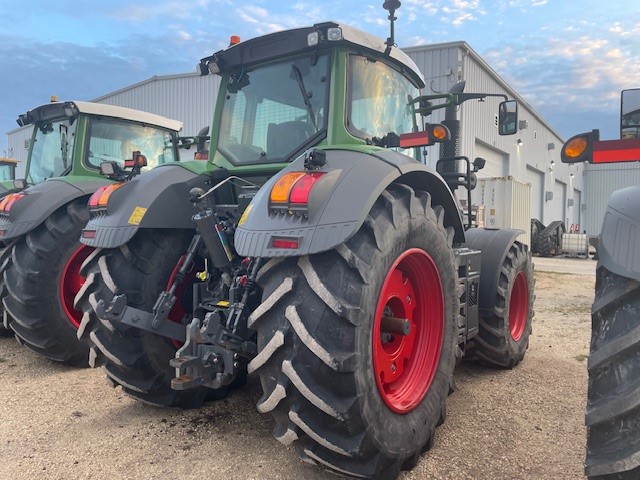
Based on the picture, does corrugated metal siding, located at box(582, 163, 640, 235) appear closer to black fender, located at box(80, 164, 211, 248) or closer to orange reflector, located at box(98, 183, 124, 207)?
black fender, located at box(80, 164, 211, 248)

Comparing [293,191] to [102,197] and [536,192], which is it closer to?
[102,197]

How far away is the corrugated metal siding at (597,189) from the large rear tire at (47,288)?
37747 mm

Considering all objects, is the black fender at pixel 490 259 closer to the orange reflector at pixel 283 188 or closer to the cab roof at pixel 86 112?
the orange reflector at pixel 283 188

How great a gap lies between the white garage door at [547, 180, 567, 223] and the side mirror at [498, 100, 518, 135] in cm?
2796

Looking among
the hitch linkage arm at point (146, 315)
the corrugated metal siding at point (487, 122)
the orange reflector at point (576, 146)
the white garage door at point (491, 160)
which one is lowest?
the hitch linkage arm at point (146, 315)

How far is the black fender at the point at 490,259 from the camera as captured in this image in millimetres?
4273

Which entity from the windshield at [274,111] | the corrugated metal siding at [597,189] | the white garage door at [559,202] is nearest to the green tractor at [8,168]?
the windshield at [274,111]

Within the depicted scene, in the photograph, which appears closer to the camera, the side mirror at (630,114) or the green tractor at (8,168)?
the side mirror at (630,114)

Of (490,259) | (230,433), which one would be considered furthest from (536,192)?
(230,433)

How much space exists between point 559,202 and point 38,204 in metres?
32.6

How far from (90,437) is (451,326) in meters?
2.29

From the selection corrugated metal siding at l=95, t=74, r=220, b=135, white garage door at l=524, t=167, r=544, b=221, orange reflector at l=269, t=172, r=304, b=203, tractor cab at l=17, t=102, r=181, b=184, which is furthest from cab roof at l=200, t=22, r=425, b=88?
white garage door at l=524, t=167, r=544, b=221

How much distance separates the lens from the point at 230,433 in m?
3.13

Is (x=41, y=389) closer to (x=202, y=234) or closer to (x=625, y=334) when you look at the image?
(x=202, y=234)
